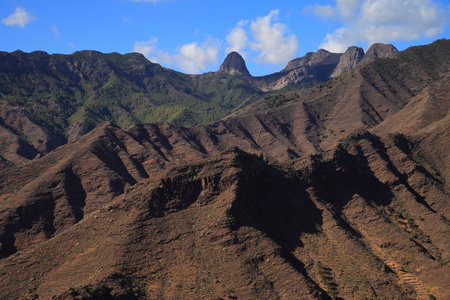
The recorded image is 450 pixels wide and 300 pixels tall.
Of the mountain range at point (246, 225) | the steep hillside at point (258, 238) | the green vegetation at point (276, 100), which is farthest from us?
the green vegetation at point (276, 100)

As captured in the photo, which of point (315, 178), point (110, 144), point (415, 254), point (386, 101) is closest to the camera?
point (415, 254)

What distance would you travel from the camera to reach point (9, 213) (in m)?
85.8

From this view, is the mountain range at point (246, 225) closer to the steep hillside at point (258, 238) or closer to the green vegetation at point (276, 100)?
the steep hillside at point (258, 238)

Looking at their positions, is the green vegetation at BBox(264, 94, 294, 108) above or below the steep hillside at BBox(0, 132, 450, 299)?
above

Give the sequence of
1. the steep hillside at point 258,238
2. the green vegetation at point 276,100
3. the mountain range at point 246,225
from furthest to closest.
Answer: the green vegetation at point 276,100 → the mountain range at point 246,225 → the steep hillside at point 258,238

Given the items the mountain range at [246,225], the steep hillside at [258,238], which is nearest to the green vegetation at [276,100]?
the mountain range at [246,225]

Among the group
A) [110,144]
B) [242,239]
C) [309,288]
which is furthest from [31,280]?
[110,144]

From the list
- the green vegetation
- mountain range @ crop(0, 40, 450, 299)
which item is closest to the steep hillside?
mountain range @ crop(0, 40, 450, 299)

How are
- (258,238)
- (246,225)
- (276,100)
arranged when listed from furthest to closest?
(276,100) → (246,225) → (258,238)

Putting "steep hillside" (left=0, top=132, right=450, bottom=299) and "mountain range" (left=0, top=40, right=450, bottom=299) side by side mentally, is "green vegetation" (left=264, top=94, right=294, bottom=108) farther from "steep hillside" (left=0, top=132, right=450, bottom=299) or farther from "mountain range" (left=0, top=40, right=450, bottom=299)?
"steep hillside" (left=0, top=132, right=450, bottom=299)

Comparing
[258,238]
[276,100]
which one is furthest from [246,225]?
[276,100]

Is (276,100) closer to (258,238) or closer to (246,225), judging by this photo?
(246,225)

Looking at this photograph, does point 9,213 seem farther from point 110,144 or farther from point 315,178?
point 315,178

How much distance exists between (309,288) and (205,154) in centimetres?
9667
